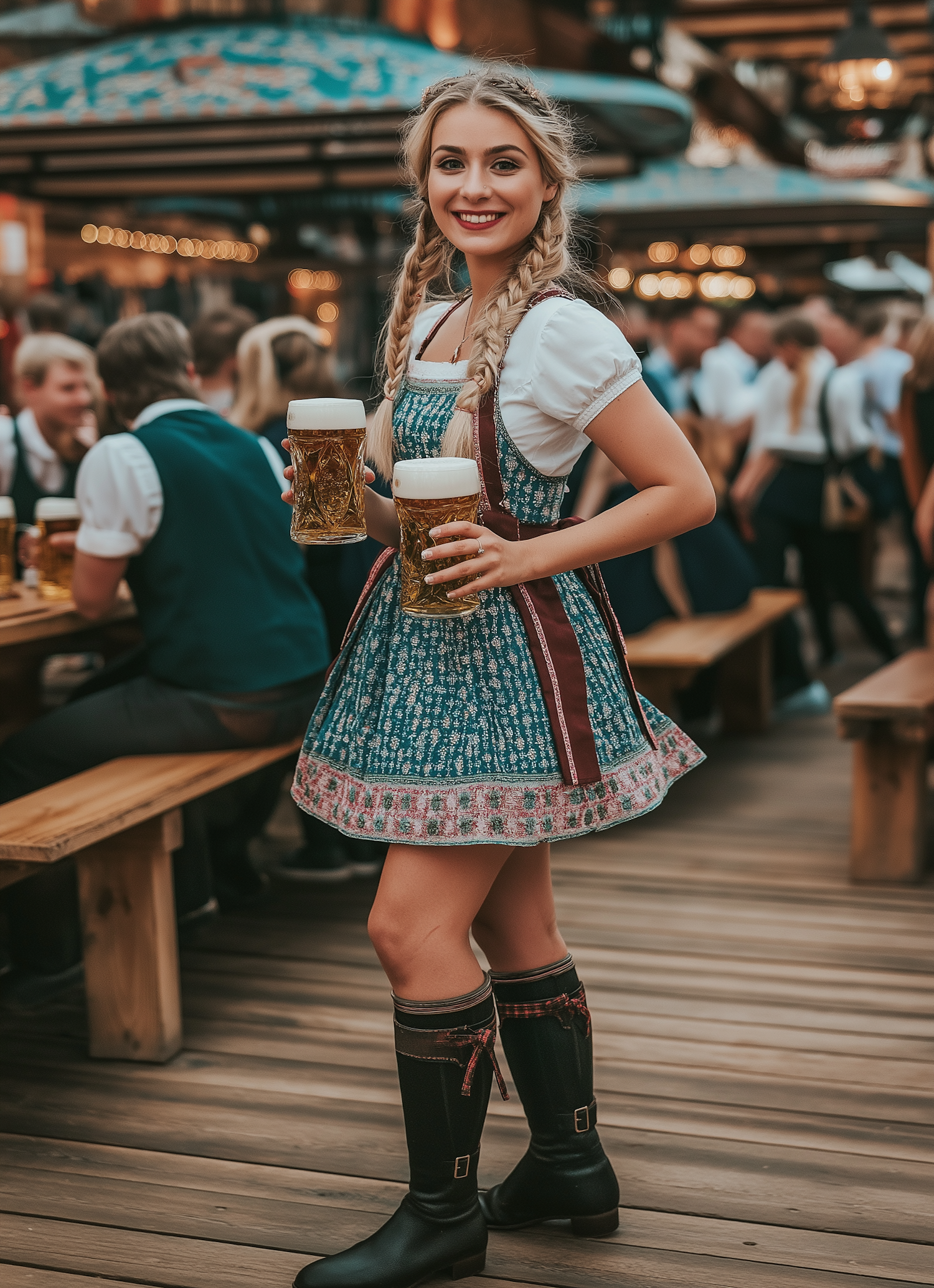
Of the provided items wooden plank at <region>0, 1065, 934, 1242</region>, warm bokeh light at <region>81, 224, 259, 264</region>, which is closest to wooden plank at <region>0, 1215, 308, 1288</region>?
wooden plank at <region>0, 1065, 934, 1242</region>

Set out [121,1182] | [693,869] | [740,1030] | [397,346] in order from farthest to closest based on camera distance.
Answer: [693,869] → [740,1030] → [121,1182] → [397,346]

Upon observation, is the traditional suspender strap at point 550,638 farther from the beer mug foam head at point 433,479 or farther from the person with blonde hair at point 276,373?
the person with blonde hair at point 276,373

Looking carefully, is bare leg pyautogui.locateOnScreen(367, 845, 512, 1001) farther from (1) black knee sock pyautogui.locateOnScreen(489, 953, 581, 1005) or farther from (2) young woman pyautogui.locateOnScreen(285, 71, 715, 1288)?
(1) black knee sock pyautogui.locateOnScreen(489, 953, 581, 1005)

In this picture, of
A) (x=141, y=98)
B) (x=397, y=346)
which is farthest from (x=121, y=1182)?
(x=141, y=98)

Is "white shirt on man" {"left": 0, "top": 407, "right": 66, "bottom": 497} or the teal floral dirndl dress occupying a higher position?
"white shirt on man" {"left": 0, "top": 407, "right": 66, "bottom": 497}

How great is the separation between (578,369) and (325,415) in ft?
0.97

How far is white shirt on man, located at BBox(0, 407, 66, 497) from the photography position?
432 centimetres

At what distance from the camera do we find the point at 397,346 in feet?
6.00

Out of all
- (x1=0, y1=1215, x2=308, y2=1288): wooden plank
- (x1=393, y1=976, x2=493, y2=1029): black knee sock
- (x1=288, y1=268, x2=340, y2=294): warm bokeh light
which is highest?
(x1=288, y1=268, x2=340, y2=294): warm bokeh light

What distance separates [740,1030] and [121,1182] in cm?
114

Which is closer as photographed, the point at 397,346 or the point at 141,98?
the point at 397,346

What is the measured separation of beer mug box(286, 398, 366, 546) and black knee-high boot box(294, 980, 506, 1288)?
0.57 meters

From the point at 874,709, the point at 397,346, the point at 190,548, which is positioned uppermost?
the point at 397,346

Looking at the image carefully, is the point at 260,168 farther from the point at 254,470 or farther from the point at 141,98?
the point at 254,470
